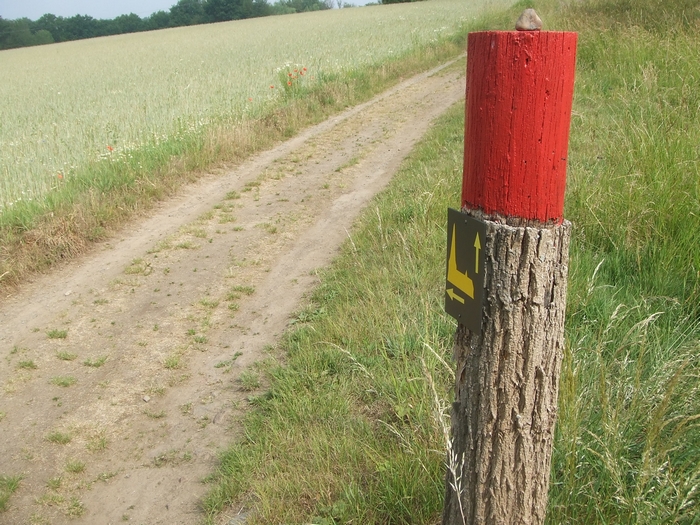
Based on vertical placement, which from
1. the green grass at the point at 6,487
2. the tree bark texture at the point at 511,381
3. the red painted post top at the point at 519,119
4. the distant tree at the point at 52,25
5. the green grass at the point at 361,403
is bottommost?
the green grass at the point at 6,487

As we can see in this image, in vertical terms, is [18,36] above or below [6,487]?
above

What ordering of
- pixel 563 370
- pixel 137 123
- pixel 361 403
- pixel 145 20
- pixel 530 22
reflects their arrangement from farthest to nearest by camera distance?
pixel 145 20, pixel 137 123, pixel 361 403, pixel 563 370, pixel 530 22

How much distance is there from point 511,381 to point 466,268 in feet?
1.16

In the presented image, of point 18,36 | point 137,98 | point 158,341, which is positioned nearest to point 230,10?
point 18,36

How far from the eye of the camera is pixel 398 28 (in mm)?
25328

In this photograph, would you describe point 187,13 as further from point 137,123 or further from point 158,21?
point 137,123

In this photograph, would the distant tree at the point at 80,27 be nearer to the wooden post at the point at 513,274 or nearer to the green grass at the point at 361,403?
the green grass at the point at 361,403

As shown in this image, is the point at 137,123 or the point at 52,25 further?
the point at 52,25

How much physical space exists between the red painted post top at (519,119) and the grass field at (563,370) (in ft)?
2.34

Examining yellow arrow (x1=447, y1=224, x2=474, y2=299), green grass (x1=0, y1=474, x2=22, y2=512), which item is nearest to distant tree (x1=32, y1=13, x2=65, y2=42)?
green grass (x1=0, y1=474, x2=22, y2=512)

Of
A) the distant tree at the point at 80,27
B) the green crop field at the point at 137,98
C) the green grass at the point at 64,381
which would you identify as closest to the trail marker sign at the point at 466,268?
the green grass at the point at 64,381

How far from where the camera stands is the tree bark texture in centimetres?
157

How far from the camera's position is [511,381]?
166cm

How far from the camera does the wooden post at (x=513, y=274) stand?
1435 millimetres
